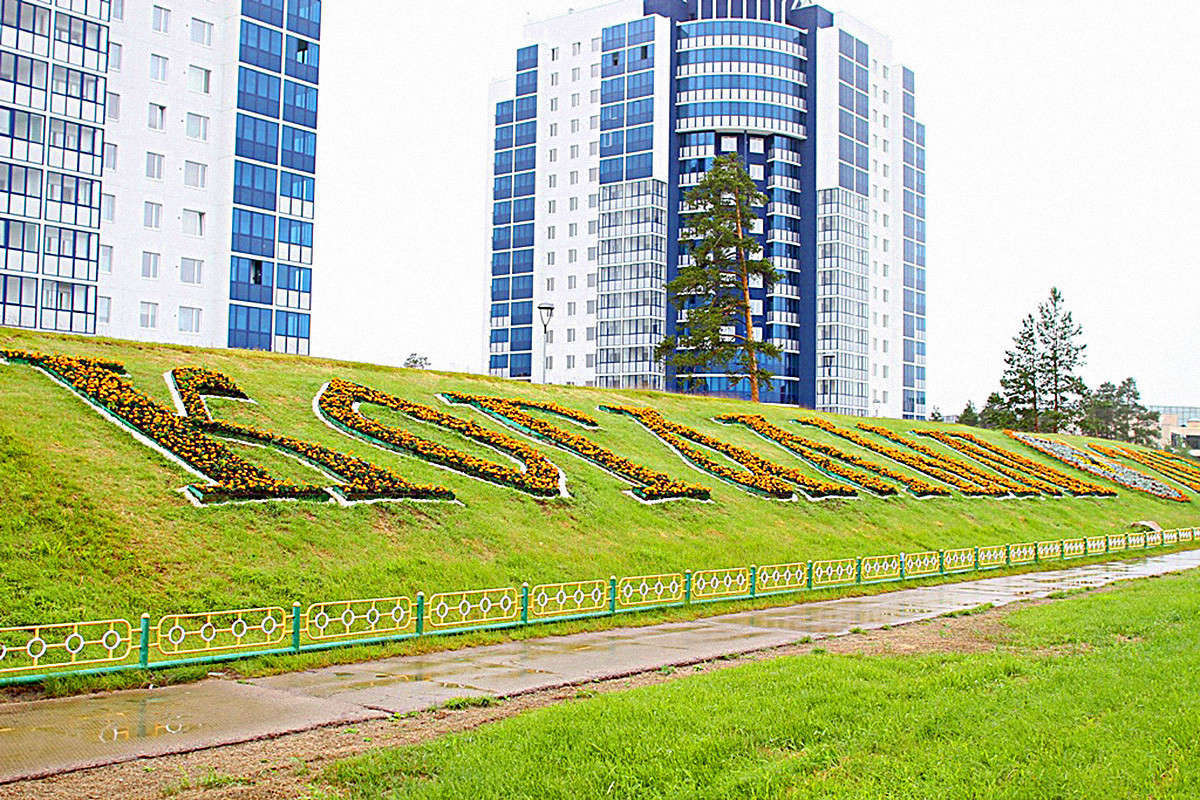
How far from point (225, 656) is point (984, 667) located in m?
8.76

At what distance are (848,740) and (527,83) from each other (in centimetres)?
9500

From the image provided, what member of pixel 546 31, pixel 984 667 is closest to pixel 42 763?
pixel 984 667

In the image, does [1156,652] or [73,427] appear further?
[73,427]

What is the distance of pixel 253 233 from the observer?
55219mm

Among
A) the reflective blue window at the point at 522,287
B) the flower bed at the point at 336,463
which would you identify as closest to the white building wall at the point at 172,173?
the flower bed at the point at 336,463

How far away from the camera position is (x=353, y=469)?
2014cm

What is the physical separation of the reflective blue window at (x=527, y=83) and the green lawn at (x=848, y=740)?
91174mm

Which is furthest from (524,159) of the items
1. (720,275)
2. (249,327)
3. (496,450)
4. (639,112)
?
(496,450)

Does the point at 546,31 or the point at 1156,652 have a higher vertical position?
the point at 546,31

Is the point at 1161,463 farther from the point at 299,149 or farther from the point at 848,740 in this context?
the point at 848,740

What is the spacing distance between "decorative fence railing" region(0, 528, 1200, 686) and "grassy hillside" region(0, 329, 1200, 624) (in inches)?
17.4

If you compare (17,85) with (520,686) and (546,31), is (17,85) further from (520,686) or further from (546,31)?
(546,31)

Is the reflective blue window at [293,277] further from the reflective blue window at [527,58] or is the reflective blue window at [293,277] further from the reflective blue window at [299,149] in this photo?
the reflective blue window at [527,58]

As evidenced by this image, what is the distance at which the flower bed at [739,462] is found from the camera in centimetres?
2939
